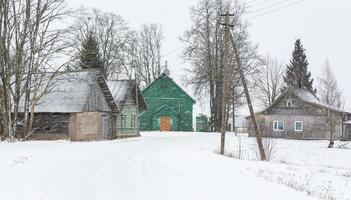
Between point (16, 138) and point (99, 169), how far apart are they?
2389cm

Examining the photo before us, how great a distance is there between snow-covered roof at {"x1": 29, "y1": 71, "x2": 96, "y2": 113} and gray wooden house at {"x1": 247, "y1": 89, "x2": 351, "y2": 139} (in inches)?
860

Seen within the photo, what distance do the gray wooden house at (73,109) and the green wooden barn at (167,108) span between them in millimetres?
25759

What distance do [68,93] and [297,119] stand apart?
28373 mm

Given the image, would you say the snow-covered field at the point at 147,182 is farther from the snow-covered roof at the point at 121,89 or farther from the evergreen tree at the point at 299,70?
the evergreen tree at the point at 299,70

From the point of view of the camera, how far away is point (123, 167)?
56.1 ft

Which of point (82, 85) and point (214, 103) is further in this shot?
point (214, 103)

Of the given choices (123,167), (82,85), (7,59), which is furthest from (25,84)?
(123,167)

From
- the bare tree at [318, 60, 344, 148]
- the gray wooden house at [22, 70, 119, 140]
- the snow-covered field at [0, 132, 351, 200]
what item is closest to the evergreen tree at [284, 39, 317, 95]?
the bare tree at [318, 60, 344, 148]

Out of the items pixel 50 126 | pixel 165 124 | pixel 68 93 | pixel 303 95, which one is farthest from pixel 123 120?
pixel 303 95

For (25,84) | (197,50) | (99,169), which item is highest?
(197,50)

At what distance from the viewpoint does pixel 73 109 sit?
131ft

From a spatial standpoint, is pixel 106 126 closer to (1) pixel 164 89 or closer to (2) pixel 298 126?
(2) pixel 298 126

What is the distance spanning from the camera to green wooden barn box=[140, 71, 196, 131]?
69062 millimetres

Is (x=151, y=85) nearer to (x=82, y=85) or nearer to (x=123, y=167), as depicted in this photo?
(x=82, y=85)
